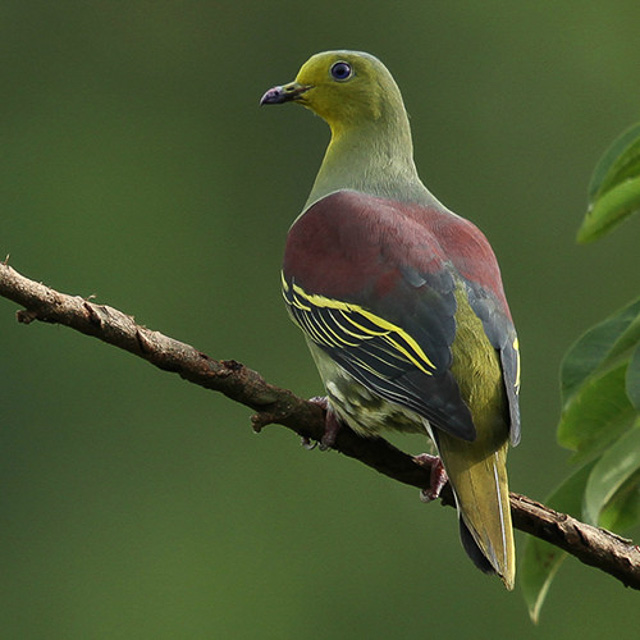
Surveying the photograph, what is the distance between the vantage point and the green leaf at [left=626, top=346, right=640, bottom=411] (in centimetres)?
275

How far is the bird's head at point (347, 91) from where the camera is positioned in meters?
4.96

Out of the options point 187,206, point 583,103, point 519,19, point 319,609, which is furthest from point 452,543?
point 519,19

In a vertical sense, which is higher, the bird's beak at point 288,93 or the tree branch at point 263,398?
the bird's beak at point 288,93

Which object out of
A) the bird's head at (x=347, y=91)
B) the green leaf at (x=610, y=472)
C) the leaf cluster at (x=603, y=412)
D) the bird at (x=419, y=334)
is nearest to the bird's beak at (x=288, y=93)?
the bird's head at (x=347, y=91)

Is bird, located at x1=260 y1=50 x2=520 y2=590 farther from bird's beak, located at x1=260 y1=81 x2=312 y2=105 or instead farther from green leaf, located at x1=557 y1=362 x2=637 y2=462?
bird's beak, located at x1=260 y1=81 x2=312 y2=105

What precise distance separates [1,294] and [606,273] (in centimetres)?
884

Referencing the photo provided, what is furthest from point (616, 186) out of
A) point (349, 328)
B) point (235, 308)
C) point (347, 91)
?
point (235, 308)

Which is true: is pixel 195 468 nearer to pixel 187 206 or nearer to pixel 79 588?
pixel 79 588

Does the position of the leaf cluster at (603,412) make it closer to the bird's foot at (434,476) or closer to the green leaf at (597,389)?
the green leaf at (597,389)

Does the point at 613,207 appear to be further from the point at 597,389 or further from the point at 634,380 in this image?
the point at 634,380

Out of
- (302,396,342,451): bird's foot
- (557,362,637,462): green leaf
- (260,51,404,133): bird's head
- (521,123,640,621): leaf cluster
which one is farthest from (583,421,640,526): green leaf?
(260,51,404,133): bird's head

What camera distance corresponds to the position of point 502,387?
3602 mm

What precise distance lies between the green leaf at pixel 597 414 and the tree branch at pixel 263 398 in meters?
0.18

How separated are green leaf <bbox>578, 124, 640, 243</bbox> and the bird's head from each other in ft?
5.63
